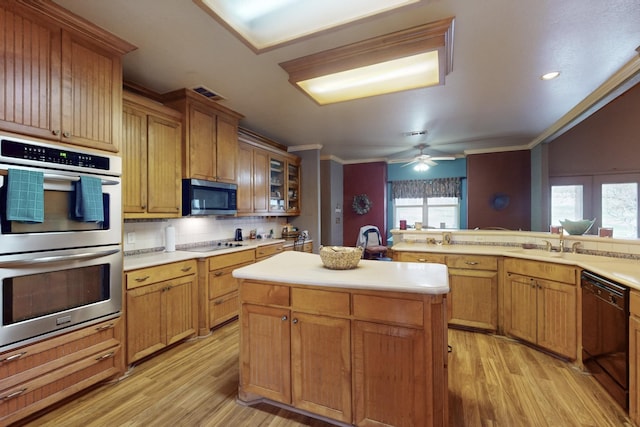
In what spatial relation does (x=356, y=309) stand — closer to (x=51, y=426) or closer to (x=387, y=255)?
(x=51, y=426)

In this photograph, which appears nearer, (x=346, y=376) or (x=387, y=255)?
(x=346, y=376)

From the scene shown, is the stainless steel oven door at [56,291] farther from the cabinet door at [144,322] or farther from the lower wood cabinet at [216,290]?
the lower wood cabinet at [216,290]

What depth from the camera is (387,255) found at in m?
6.10

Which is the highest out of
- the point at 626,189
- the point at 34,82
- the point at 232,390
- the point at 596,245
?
the point at 34,82

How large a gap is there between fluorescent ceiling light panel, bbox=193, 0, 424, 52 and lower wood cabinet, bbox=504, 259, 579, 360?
245 cm

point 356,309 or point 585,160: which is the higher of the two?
point 585,160

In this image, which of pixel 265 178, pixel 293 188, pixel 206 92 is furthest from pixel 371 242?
pixel 206 92

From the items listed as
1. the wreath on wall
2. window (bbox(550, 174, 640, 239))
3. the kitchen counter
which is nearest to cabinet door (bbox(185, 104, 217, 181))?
the kitchen counter

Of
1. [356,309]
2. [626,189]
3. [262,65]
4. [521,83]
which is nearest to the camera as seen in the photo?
[356,309]

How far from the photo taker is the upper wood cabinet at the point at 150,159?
7.88 ft

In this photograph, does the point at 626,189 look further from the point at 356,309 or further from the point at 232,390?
the point at 232,390

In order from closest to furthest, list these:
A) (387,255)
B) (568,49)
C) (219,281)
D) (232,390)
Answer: (232,390), (568,49), (219,281), (387,255)

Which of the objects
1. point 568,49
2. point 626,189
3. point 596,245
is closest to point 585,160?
point 626,189

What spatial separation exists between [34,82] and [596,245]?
4.59 metres
